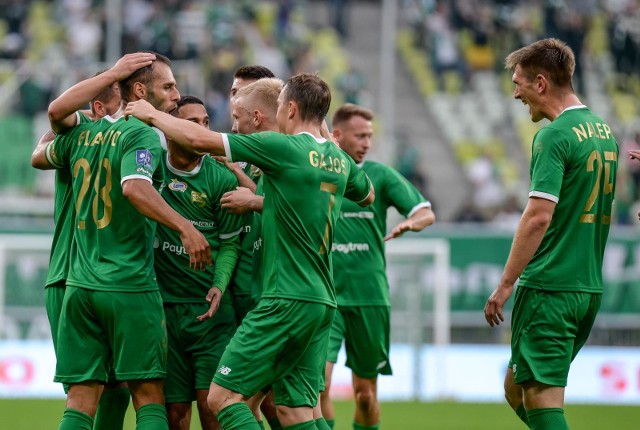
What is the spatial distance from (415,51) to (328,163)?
61.4ft

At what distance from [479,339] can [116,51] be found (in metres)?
7.89

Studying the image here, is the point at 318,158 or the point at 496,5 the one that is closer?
the point at 318,158

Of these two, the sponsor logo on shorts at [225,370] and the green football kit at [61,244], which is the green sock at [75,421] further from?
the sponsor logo on shorts at [225,370]

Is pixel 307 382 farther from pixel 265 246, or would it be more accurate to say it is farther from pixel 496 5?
pixel 496 5

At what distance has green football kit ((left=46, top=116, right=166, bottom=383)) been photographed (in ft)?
21.6

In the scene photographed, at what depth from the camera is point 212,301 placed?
22.5 ft

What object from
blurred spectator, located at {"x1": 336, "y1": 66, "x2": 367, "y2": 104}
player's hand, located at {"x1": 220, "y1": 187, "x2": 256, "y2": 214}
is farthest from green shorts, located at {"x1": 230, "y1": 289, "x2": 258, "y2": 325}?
blurred spectator, located at {"x1": 336, "y1": 66, "x2": 367, "y2": 104}

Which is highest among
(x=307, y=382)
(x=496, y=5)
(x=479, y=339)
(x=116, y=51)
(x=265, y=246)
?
(x=496, y=5)

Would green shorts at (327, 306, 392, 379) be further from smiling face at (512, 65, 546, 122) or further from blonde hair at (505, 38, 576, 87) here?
blonde hair at (505, 38, 576, 87)

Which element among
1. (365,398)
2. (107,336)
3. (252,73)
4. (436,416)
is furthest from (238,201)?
(436,416)

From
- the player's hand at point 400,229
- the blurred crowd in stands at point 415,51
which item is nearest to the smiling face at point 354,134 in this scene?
the player's hand at point 400,229

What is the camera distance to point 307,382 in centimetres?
660

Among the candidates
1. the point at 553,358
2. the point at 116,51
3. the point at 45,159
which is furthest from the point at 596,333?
the point at 45,159

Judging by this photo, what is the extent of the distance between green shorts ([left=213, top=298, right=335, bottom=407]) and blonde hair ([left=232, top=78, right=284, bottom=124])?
4.38 feet
